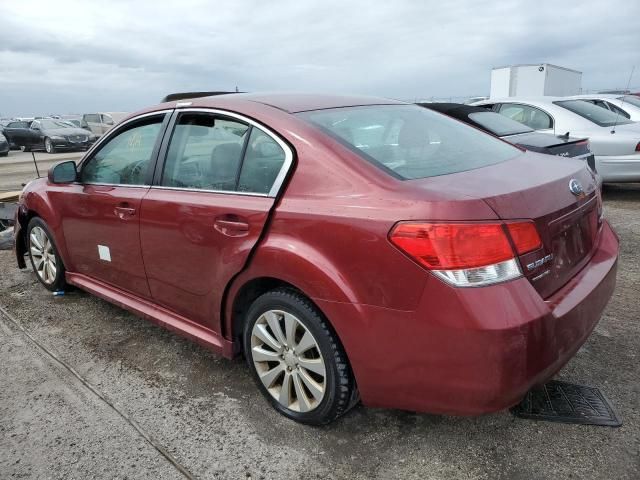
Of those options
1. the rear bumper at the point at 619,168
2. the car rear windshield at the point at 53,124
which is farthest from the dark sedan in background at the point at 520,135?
the car rear windshield at the point at 53,124

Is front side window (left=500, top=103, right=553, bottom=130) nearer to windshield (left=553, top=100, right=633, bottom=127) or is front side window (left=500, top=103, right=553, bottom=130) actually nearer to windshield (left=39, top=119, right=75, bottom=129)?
windshield (left=553, top=100, right=633, bottom=127)

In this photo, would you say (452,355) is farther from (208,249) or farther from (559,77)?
(559,77)

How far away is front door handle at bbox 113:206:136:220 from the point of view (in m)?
3.01

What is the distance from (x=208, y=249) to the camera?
256 centimetres

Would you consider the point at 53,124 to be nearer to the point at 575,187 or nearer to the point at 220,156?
the point at 220,156

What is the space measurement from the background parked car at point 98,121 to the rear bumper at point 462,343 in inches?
1021

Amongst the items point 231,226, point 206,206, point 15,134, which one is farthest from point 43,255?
point 15,134

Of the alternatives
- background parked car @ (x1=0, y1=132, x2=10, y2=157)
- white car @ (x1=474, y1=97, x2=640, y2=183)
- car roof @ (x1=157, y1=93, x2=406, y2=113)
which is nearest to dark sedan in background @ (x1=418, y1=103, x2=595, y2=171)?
white car @ (x1=474, y1=97, x2=640, y2=183)

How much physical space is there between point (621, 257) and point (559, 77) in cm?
1714

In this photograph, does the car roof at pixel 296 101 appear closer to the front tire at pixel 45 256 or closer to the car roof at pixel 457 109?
the front tire at pixel 45 256

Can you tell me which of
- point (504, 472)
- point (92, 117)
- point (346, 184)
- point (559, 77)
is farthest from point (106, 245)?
point (92, 117)

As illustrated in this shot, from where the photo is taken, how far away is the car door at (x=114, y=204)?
10.00 feet

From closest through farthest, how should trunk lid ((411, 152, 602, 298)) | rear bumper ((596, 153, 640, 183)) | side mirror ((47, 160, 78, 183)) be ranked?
1. trunk lid ((411, 152, 602, 298))
2. side mirror ((47, 160, 78, 183))
3. rear bumper ((596, 153, 640, 183))

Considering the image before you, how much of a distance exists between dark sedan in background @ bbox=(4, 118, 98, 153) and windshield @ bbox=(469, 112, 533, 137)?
18.3 m
